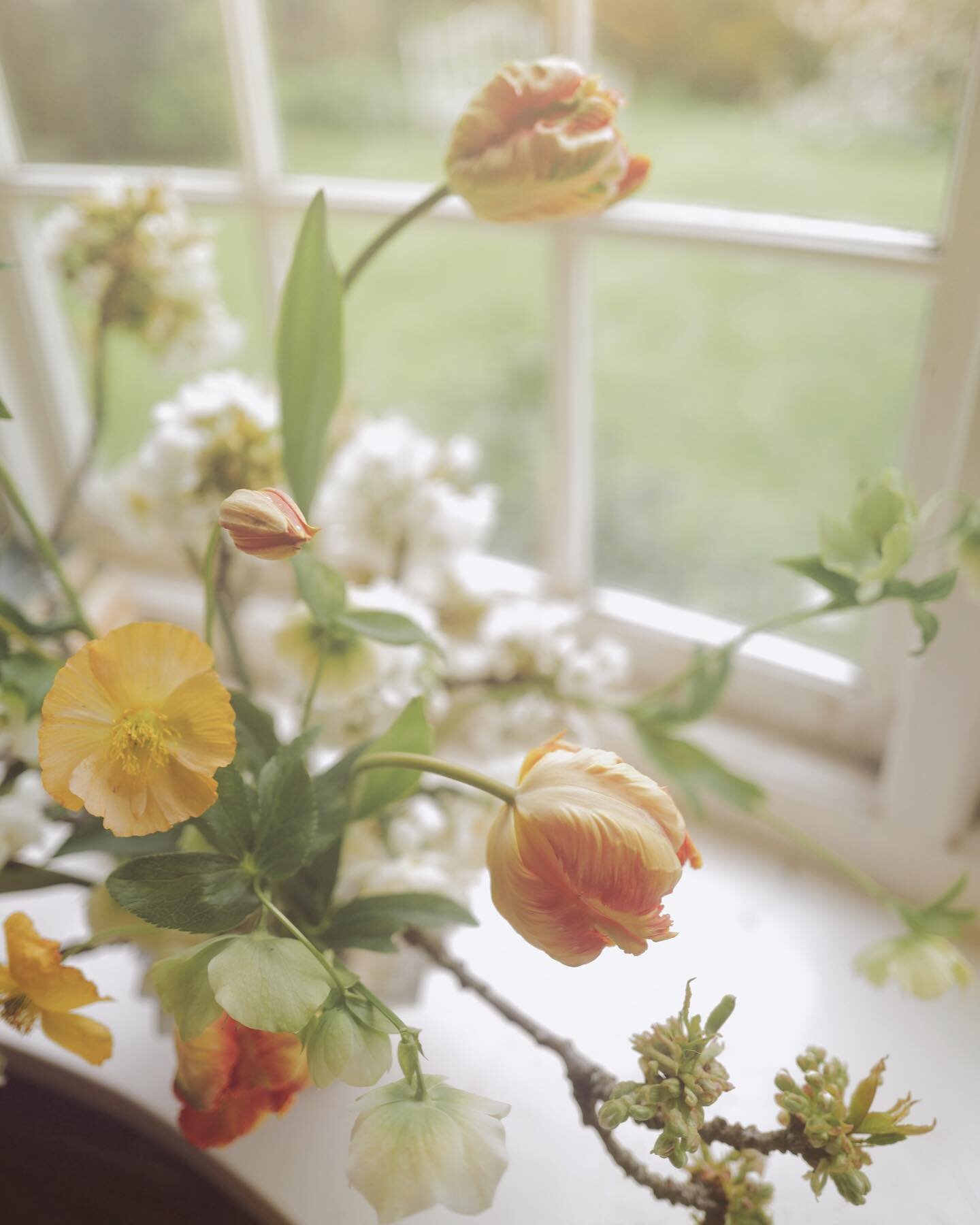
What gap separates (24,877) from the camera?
55cm

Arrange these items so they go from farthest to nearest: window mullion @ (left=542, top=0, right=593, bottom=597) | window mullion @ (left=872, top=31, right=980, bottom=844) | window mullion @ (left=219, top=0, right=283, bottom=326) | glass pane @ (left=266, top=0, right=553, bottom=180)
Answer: glass pane @ (left=266, top=0, right=553, bottom=180) → window mullion @ (left=219, top=0, right=283, bottom=326) → window mullion @ (left=542, top=0, right=593, bottom=597) → window mullion @ (left=872, top=31, right=980, bottom=844)

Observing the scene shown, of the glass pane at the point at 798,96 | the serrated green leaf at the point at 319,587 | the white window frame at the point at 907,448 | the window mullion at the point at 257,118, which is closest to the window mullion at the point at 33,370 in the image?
the white window frame at the point at 907,448

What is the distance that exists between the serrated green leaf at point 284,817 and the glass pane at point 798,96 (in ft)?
1.84

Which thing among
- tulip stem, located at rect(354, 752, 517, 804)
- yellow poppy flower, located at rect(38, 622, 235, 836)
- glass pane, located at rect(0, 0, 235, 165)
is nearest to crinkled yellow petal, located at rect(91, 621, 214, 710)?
yellow poppy flower, located at rect(38, 622, 235, 836)

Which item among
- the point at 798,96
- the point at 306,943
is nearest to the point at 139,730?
the point at 306,943

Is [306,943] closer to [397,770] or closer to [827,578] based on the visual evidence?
[397,770]

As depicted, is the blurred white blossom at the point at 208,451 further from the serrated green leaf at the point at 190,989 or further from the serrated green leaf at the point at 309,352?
the serrated green leaf at the point at 190,989

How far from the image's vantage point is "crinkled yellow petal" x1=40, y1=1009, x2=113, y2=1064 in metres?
0.45

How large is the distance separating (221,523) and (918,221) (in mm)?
770

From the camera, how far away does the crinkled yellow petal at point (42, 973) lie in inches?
17.3

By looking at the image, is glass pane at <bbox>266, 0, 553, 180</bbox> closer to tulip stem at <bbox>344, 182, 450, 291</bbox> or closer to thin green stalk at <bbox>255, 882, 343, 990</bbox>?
tulip stem at <bbox>344, 182, 450, 291</bbox>

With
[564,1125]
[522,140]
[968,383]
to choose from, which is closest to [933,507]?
[968,383]

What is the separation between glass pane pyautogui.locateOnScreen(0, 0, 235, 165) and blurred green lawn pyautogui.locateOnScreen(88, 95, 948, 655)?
0.12m

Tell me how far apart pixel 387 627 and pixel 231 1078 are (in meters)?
0.23
